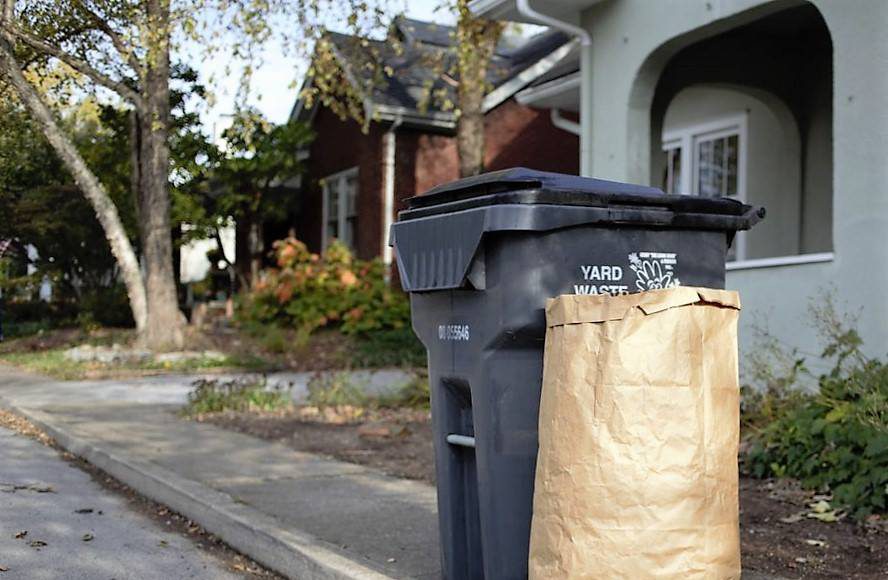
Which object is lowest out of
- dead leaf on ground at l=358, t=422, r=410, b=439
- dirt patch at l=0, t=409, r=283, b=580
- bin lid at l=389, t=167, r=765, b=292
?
dirt patch at l=0, t=409, r=283, b=580

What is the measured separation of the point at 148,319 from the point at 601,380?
14700 mm

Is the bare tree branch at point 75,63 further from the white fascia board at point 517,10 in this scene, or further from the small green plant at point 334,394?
the small green plant at point 334,394

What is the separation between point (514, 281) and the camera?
11.4 feet

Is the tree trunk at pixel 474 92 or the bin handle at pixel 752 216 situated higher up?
the tree trunk at pixel 474 92

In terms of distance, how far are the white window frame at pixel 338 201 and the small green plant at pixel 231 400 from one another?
11473 millimetres

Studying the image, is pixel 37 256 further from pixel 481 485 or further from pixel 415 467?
pixel 481 485

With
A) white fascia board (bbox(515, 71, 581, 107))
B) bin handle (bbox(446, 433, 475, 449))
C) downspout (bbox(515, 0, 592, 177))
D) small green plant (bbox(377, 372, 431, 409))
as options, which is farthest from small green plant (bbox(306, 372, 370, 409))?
bin handle (bbox(446, 433, 475, 449))

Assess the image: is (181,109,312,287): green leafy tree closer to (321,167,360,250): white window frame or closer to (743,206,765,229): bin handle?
(321,167,360,250): white window frame

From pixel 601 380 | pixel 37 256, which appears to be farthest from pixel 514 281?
pixel 37 256

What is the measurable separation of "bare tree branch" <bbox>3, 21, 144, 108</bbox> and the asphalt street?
24.5 feet

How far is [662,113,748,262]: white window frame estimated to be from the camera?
12.0 meters

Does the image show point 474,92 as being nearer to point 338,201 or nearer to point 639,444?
point 338,201

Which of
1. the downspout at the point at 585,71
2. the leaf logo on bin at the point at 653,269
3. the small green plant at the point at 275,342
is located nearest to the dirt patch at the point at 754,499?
the leaf logo on bin at the point at 653,269

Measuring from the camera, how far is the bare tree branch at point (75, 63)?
42.1ft
